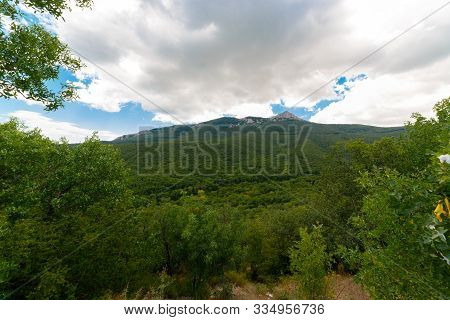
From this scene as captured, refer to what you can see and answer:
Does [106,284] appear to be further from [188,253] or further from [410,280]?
[410,280]

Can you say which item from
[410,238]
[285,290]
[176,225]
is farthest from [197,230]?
[410,238]

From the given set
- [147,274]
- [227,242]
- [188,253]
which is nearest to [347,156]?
[227,242]

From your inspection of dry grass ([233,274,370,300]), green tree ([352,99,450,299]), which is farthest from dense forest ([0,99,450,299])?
dry grass ([233,274,370,300])

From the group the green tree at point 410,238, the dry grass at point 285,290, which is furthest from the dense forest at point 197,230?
the dry grass at point 285,290

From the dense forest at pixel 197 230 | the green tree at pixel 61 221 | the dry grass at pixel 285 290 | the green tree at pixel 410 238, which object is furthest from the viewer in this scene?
the dry grass at pixel 285 290

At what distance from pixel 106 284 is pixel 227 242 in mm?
10625

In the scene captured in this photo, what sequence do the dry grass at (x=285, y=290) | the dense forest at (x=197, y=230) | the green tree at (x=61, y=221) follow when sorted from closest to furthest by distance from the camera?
the dense forest at (x=197, y=230) < the green tree at (x=61, y=221) < the dry grass at (x=285, y=290)

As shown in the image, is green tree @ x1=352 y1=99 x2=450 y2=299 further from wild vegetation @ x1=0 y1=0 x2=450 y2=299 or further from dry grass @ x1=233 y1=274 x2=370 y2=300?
dry grass @ x1=233 y1=274 x2=370 y2=300

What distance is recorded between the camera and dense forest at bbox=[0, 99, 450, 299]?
5203mm

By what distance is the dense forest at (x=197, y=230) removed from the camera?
5.20 m

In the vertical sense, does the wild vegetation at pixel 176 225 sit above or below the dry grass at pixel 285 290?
above

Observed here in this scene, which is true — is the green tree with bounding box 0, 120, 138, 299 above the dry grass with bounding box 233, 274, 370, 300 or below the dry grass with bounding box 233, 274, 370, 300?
above

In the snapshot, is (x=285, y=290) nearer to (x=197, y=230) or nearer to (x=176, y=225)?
(x=197, y=230)

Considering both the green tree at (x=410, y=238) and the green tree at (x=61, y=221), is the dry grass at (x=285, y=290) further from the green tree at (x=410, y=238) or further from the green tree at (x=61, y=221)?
the green tree at (x=410, y=238)
